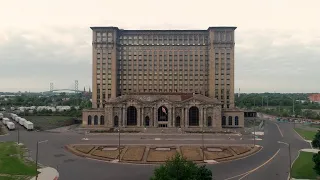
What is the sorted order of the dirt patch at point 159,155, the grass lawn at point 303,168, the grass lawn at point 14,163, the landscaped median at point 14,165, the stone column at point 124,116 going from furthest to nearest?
1. the stone column at point 124,116
2. the dirt patch at point 159,155
3. the grass lawn at point 14,163
4. the grass lawn at point 303,168
5. the landscaped median at point 14,165

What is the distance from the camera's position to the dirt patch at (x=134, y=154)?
203ft

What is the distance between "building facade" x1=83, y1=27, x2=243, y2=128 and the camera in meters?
140

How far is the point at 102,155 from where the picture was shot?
64938 millimetres

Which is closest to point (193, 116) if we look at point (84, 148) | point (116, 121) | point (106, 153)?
point (116, 121)

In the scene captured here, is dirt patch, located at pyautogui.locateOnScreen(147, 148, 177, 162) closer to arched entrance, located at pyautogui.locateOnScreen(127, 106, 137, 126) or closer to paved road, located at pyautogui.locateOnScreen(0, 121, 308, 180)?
paved road, located at pyautogui.locateOnScreen(0, 121, 308, 180)

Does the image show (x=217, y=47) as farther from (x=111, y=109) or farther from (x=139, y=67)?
(x=111, y=109)

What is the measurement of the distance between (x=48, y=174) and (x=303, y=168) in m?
47.5

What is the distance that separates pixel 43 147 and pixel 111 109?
4761 centimetres

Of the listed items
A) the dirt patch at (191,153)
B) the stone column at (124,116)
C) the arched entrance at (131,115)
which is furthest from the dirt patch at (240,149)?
the stone column at (124,116)

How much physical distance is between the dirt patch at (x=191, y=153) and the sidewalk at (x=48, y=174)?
87.6 feet

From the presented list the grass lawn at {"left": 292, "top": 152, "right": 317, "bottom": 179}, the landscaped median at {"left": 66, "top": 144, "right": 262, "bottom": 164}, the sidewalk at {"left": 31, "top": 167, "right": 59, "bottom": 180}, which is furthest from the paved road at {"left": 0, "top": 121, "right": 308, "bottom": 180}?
the landscaped median at {"left": 66, "top": 144, "right": 262, "bottom": 164}

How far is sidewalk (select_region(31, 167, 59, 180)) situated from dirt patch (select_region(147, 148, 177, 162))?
1881cm

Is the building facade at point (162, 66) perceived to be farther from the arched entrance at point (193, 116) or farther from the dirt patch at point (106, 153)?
the dirt patch at point (106, 153)

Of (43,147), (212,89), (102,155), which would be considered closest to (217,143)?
(102,155)
